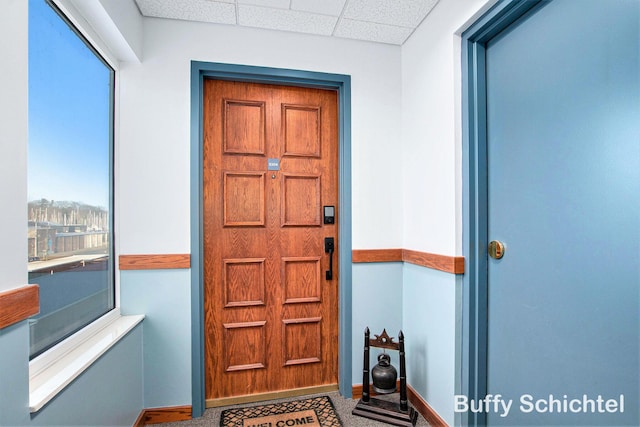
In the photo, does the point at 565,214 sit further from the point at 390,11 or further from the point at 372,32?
the point at 372,32

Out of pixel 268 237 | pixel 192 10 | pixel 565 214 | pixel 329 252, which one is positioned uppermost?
pixel 192 10

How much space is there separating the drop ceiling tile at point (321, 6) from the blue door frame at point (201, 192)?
349 mm

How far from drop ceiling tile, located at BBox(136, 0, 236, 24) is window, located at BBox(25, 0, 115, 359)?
1.35 feet

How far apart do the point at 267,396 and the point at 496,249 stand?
5.44ft

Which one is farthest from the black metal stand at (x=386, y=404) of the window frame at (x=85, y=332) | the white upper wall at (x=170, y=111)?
the window frame at (x=85, y=332)

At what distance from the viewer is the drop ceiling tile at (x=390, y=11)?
1.76 metres

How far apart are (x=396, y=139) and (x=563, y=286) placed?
4.31 ft

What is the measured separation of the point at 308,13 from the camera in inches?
72.6

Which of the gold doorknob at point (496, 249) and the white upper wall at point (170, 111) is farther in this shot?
the white upper wall at point (170, 111)

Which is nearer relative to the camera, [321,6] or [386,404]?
[321,6]

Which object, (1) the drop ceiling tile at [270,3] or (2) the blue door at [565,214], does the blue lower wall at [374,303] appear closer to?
(2) the blue door at [565,214]

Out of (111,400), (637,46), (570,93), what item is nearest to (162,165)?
(111,400)

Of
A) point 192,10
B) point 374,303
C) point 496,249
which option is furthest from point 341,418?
point 192,10

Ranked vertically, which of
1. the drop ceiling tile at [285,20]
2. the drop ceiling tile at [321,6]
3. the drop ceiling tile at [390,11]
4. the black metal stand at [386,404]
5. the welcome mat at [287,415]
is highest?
the drop ceiling tile at [321,6]
